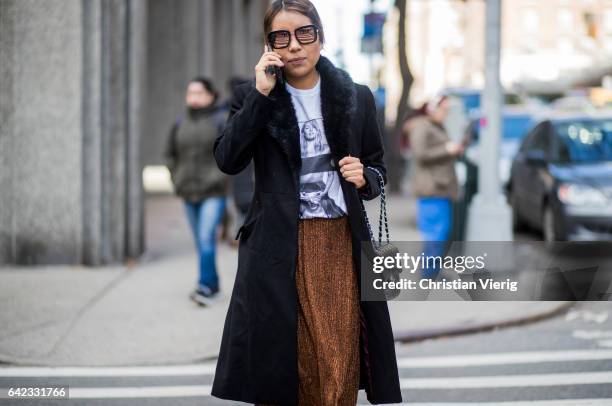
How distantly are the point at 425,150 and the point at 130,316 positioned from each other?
10.5 ft

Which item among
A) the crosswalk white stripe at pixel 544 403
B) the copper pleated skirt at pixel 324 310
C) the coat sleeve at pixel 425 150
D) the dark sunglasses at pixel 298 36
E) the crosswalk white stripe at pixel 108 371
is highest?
the dark sunglasses at pixel 298 36

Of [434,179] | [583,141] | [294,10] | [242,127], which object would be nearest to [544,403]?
[242,127]

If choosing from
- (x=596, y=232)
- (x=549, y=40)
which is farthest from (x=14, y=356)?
(x=549, y=40)

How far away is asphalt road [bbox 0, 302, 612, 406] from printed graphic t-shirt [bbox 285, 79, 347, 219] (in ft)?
7.13

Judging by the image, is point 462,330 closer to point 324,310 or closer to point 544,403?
point 544,403

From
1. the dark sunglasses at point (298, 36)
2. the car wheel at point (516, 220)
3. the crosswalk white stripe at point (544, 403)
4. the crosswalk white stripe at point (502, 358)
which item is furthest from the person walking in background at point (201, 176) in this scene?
the car wheel at point (516, 220)

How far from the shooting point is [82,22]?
33.8 feet

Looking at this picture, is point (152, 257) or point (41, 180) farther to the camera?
point (152, 257)

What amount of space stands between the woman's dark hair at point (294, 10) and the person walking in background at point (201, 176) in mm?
4764

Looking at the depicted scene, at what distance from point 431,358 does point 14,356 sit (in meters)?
2.81

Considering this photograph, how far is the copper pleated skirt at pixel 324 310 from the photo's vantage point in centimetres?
390

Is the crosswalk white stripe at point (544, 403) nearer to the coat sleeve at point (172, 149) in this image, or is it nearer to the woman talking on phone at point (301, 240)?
the woman talking on phone at point (301, 240)

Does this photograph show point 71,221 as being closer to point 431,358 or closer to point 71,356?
point 71,356
